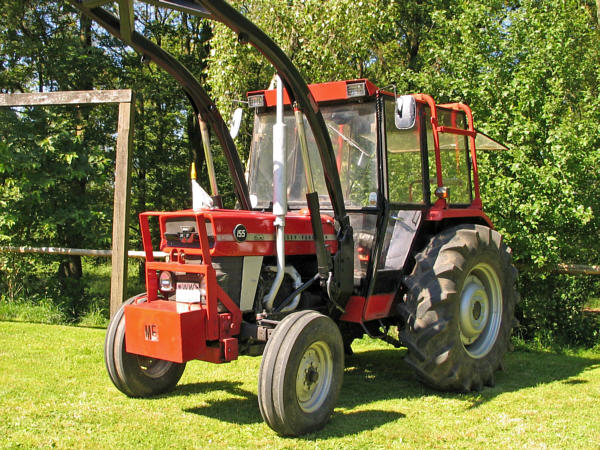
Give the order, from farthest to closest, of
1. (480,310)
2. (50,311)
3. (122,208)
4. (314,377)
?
(50,311), (122,208), (480,310), (314,377)

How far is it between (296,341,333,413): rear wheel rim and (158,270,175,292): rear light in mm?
1126

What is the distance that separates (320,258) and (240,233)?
65cm

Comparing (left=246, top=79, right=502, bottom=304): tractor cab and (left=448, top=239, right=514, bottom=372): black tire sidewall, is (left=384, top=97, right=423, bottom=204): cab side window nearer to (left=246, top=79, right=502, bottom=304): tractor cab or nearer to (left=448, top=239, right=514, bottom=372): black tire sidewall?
(left=246, top=79, right=502, bottom=304): tractor cab

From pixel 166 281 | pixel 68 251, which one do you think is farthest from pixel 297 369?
pixel 68 251

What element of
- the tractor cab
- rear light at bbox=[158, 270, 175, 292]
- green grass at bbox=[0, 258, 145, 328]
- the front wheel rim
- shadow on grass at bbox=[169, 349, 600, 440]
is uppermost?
the tractor cab

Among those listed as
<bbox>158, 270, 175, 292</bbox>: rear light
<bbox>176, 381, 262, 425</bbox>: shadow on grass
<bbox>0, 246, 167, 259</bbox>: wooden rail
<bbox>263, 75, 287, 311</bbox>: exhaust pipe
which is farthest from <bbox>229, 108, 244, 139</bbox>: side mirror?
<bbox>0, 246, 167, 259</bbox>: wooden rail

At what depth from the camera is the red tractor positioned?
4.18m

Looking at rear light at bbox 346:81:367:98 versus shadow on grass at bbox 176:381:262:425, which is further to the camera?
rear light at bbox 346:81:367:98

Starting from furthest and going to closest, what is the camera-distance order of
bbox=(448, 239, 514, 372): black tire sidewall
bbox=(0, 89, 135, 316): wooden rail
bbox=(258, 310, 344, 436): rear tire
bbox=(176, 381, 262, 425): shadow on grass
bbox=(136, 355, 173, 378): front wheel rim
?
1. bbox=(0, 89, 135, 316): wooden rail
2. bbox=(448, 239, 514, 372): black tire sidewall
3. bbox=(136, 355, 173, 378): front wheel rim
4. bbox=(176, 381, 262, 425): shadow on grass
5. bbox=(258, 310, 344, 436): rear tire

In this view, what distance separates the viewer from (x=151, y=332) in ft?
13.9

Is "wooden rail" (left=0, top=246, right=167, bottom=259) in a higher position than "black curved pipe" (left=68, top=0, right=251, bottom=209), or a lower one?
lower

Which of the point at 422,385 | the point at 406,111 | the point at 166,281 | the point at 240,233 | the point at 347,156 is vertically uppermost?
the point at 406,111

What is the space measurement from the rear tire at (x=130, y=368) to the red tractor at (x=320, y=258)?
0.04 feet

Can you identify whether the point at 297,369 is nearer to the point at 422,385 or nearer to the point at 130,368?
the point at 130,368
